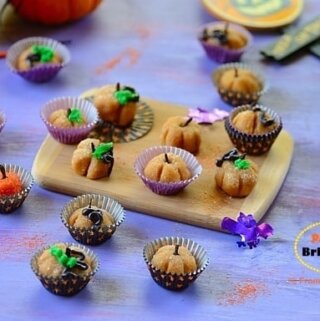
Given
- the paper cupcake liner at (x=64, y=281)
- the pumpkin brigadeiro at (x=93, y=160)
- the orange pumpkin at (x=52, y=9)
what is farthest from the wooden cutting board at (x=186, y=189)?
the orange pumpkin at (x=52, y=9)

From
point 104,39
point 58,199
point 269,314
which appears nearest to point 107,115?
point 58,199

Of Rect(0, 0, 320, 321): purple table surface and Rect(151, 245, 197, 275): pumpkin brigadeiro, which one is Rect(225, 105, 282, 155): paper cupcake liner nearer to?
Rect(0, 0, 320, 321): purple table surface

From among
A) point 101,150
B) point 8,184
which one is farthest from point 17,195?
point 101,150

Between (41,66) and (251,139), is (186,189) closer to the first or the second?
(251,139)

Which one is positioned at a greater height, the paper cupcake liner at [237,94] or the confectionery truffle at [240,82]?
the confectionery truffle at [240,82]

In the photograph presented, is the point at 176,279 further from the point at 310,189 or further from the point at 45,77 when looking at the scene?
the point at 45,77

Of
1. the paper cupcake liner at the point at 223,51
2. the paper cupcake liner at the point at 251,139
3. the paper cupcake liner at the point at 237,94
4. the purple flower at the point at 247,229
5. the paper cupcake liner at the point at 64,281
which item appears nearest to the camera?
the paper cupcake liner at the point at 64,281

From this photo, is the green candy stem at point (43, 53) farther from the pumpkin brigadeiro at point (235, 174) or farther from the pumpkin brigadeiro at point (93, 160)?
the pumpkin brigadeiro at point (235, 174)
